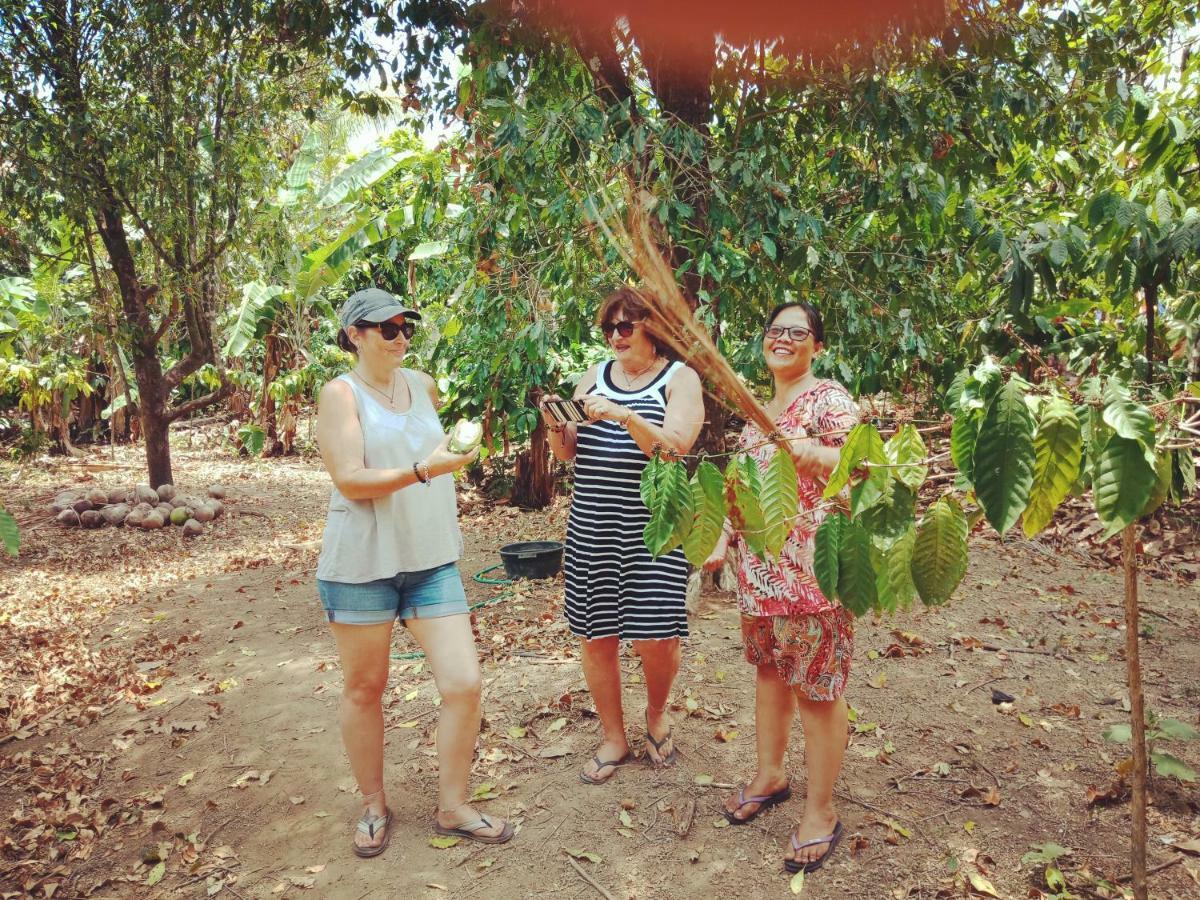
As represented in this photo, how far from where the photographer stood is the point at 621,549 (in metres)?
2.76

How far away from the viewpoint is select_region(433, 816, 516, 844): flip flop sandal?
103 inches

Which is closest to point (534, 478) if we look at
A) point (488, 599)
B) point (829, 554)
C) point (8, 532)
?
point (488, 599)

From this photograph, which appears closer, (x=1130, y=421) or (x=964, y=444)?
(x=1130, y=421)

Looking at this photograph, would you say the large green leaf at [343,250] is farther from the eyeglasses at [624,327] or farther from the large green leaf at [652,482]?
the large green leaf at [652,482]

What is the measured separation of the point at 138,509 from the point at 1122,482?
813cm

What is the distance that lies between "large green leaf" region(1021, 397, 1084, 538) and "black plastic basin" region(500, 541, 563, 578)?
474cm

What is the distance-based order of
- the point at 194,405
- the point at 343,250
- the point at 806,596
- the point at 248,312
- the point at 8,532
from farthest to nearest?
1. the point at 248,312
2. the point at 343,250
3. the point at 194,405
4. the point at 806,596
5. the point at 8,532

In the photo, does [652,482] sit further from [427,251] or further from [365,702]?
[427,251]

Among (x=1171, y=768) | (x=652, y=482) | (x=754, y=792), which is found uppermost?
(x=652, y=482)

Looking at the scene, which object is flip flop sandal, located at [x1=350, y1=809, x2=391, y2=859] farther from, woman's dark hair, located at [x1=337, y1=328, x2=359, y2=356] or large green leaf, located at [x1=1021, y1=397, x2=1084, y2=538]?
large green leaf, located at [x1=1021, y1=397, x2=1084, y2=538]

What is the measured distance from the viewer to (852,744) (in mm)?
3154

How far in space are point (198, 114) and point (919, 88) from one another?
17.5 feet

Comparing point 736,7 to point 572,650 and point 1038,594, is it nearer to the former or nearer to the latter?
point 572,650

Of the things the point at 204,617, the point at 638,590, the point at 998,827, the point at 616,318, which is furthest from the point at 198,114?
the point at 998,827
